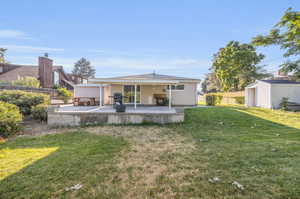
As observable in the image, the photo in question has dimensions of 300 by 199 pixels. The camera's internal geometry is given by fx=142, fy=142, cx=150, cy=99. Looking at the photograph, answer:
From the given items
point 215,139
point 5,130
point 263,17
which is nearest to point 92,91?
point 5,130

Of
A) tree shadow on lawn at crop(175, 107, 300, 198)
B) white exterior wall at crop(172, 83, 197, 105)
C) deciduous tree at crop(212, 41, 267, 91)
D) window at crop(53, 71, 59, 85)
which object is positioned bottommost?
tree shadow on lawn at crop(175, 107, 300, 198)

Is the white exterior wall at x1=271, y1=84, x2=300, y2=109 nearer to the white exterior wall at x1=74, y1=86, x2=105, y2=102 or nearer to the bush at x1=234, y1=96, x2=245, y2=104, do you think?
the bush at x1=234, y1=96, x2=245, y2=104

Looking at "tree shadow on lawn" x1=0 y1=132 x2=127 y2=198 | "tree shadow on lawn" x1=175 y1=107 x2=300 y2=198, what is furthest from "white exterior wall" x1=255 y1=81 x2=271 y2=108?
"tree shadow on lawn" x1=0 y1=132 x2=127 y2=198

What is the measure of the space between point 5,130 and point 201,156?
6987 mm

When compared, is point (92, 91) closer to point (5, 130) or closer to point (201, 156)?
point (5, 130)

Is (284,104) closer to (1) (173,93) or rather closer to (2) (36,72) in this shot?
(1) (173,93)

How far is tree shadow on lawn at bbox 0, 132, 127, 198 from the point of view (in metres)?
2.22

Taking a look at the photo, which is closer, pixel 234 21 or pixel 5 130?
pixel 5 130

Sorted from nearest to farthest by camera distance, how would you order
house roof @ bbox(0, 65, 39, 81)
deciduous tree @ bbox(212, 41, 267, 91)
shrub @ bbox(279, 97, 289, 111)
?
shrub @ bbox(279, 97, 289, 111)
house roof @ bbox(0, 65, 39, 81)
deciduous tree @ bbox(212, 41, 267, 91)

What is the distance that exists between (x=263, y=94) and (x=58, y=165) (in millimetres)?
17974

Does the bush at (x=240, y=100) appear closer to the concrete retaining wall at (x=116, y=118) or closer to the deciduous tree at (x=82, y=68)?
the concrete retaining wall at (x=116, y=118)

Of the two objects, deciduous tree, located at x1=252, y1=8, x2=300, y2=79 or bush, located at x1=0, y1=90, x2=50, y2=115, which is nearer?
deciduous tree, located at x1=252, y1=8, x2=300, y2=79

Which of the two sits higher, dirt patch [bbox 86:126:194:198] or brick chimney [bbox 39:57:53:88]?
brick chimney [bbox 39:57:53:88]

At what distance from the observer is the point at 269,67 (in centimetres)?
2528
